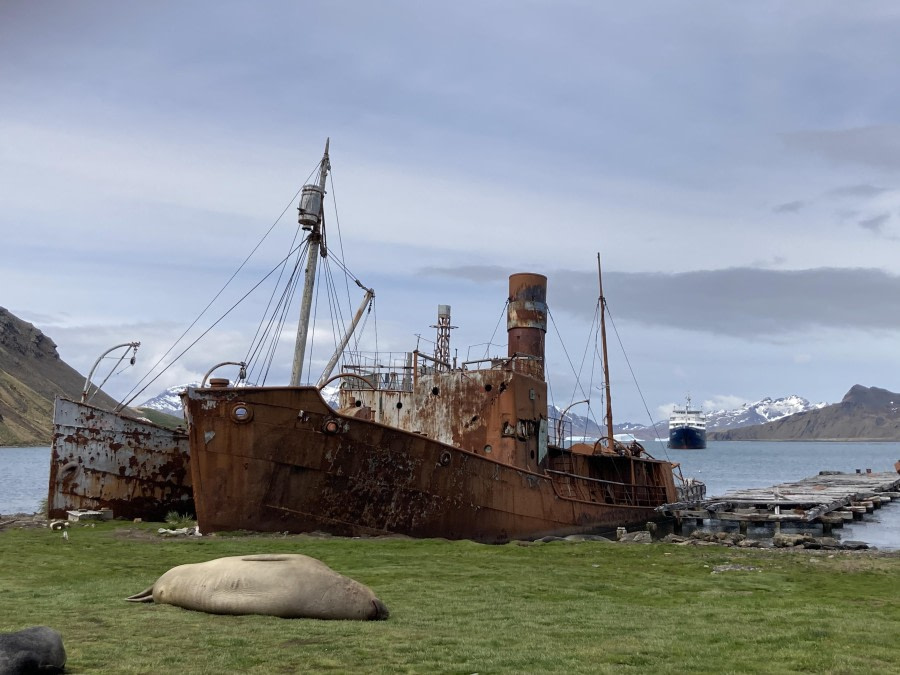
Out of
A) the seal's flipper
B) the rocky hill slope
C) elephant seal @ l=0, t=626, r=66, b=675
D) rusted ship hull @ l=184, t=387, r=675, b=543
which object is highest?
the rocky hill slope

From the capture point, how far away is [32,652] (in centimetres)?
602

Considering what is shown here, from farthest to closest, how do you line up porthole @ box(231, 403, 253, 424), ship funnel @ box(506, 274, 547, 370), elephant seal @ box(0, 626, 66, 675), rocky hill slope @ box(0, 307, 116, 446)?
rocky hill slope @ box(0, 307, 116, 446)
ship funnel @ box(506, 274, 547, 370)
porthole @ box(231, 403, 253, 424)
elephant seal @ box(0, 626, 66, 675)

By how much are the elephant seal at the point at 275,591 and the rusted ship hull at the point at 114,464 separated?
1644 cm

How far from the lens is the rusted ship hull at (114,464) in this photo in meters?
24.3

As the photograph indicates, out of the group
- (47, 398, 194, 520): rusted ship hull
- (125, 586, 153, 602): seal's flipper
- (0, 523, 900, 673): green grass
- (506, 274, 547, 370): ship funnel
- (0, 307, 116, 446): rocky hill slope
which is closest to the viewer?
(0, 523, 900, 673): green grass

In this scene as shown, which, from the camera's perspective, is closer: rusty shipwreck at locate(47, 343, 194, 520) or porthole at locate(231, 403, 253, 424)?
porthole at locate(231, 403, 253, 424)

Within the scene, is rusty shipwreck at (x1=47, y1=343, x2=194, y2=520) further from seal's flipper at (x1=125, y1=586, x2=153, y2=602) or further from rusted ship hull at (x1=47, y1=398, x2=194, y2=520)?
seal's flipper at (x1=125, y1=586, x2=153, y2=602)

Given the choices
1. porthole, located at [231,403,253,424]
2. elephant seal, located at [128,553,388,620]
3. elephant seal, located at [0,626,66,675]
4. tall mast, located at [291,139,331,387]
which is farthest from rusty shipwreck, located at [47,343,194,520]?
elephant seal, located at [0,626,66,675]

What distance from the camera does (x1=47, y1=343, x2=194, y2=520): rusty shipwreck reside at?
2434 centimetres

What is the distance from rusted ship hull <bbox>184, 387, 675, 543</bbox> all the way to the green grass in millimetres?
1677

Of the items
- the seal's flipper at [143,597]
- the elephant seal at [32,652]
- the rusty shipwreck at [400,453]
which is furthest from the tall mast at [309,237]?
the elephant seal at [32,652]

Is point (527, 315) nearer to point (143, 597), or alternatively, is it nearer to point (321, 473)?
point (321, 473)

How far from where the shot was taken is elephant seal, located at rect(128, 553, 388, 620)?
30.4ft

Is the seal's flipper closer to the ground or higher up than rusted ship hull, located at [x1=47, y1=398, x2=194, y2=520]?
closer to the ground
